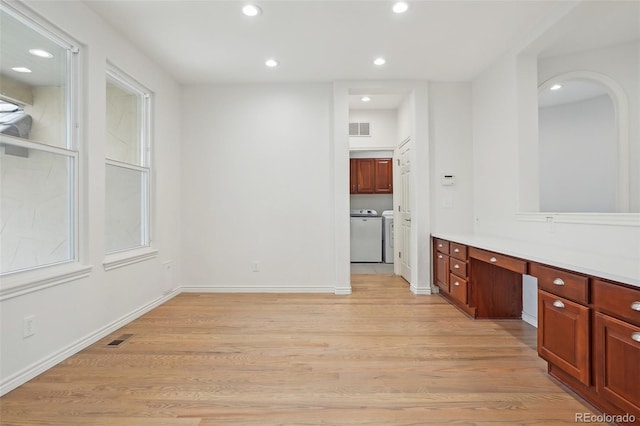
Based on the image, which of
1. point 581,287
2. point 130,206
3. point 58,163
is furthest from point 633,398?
point 130,206

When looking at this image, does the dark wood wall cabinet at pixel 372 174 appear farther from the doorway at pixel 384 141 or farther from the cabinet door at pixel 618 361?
the cabinet door at pixel 618 361

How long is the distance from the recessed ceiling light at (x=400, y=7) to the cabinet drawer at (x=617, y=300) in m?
2.33

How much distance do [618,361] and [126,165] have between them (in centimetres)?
392

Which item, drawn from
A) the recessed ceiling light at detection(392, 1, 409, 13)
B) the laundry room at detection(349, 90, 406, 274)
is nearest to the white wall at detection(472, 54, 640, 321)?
the recessed ceiling light at detection(392, 1, 409, 13)

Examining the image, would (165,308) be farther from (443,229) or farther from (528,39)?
(528,39)

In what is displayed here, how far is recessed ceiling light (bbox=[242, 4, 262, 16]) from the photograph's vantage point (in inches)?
101

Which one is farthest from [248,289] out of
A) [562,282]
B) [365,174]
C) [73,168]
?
[365,174]

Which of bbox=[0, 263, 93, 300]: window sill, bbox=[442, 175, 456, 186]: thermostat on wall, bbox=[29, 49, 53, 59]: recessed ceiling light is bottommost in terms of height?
bbox=[0, 263, 93, 300]: window sill

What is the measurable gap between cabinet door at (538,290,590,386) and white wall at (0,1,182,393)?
3.26 m

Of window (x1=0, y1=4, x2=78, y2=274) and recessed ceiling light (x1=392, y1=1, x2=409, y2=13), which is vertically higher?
recessed ceiling light (x1=392, y1=1, x2=409, y2=13)

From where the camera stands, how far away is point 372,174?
689cm

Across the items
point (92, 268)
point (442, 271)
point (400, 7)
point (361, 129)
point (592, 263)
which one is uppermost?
point (400, 7)

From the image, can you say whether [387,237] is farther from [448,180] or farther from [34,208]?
[34,208]

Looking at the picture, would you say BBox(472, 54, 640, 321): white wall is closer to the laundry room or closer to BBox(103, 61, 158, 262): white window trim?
the laundry room
